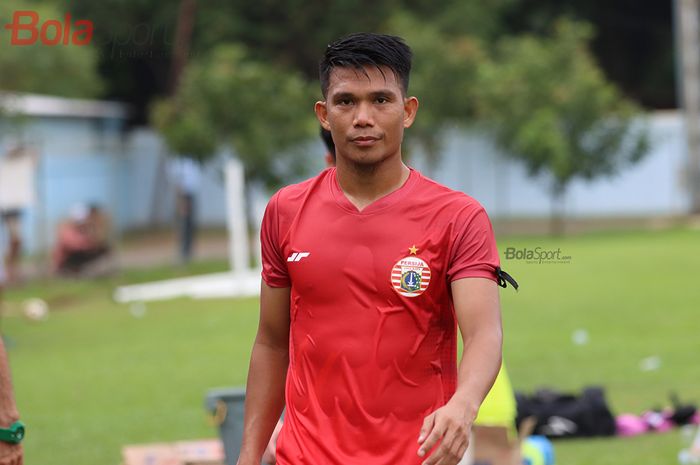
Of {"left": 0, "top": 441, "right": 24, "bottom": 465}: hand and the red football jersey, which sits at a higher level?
the red football jersey

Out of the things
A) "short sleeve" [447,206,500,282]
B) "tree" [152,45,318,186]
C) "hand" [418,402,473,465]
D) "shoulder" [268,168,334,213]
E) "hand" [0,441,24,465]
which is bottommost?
"hand" [0,441,24,465]

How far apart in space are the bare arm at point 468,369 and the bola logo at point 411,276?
9 cm

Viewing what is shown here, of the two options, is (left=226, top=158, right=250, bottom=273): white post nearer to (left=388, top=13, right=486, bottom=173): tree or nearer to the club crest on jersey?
(left=388, top=13, right=486, bottom=173): tree

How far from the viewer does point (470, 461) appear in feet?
23.9

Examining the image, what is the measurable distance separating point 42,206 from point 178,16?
17497 mm

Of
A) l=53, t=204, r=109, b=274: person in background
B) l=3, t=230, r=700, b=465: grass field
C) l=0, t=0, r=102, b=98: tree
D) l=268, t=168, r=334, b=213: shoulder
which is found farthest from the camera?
l=0, t=0, r=102, b=98: tree

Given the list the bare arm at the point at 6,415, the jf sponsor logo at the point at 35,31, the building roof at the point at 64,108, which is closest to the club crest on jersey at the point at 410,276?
the bare arm at the point at 6,415

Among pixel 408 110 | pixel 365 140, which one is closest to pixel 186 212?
pixel 408 110

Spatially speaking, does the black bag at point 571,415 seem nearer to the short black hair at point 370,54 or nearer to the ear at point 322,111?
the ear at point 322,111

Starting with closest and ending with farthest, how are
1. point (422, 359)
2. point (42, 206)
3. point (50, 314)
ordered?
point (422, 359) < point (50, 314) < point (42, 206)

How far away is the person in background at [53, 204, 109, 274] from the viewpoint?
22.8m

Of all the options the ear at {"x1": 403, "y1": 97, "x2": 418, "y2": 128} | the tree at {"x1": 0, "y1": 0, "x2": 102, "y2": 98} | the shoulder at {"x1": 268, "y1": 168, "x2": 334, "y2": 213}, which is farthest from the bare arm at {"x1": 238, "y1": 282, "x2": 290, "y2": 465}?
the tree at {"x1": 0, "y1": 0, "x2": 102, "y2": 98}

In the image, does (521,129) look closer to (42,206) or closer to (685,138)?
(685,138)

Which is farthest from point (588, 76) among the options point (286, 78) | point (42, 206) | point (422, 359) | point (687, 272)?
point (422, 359)
